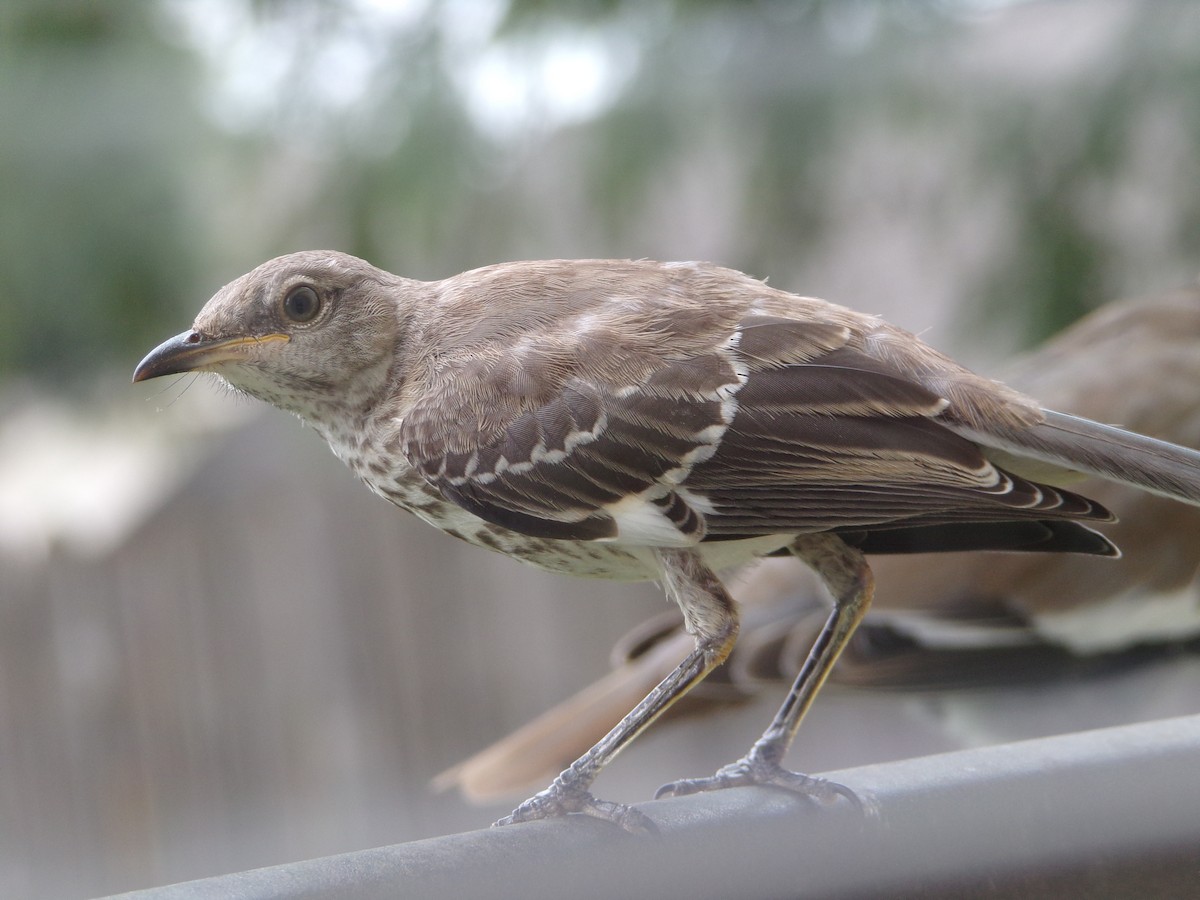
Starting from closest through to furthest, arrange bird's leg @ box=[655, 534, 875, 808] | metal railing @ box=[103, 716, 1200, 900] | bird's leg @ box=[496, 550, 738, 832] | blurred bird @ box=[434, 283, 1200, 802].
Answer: metal railing @ box=[103, 716, 1200, 900] → bird's leg @ box=[496, 550, 738, 832] → bird's leg @ box=[655, 534, 875, 808] → blurred bird @ box=[434, 283, 1200, 802]

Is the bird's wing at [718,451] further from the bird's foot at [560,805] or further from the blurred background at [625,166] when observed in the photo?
the blurred background at [625,166]

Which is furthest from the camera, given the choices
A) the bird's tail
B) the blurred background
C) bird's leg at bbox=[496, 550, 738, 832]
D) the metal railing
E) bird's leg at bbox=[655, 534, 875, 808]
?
the blurred background

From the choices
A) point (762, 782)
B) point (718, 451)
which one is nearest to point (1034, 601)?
point (762, 782)

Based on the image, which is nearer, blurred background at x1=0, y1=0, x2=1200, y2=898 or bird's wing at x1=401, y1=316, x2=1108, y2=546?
bird's wing at x1=401, y1=316, x2=1108, y2=546

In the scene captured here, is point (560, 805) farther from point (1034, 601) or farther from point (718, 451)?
point (1034, 601)

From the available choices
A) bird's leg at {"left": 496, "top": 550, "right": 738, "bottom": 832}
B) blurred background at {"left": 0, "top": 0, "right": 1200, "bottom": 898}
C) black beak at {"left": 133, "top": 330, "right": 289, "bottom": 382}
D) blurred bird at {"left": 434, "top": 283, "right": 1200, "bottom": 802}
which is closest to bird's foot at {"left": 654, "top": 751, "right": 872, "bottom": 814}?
bird's leg at {"left": 496, "top": 550, "right": 738, "bottom": 832}

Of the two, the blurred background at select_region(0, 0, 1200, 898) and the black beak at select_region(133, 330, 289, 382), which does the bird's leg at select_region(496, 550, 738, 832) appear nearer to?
the black beak at select_region(133, 330, 289, 382)

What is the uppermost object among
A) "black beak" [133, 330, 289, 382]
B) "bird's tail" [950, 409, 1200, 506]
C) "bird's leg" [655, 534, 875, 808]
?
"black beak" [133, 330, 289, 382]
